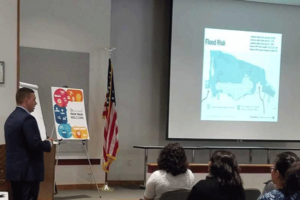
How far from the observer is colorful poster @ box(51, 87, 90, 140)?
220 inches

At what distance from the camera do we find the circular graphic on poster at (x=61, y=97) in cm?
567

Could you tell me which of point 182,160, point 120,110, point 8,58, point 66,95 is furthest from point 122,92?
point 182,160

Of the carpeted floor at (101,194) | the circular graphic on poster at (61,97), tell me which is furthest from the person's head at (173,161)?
the carpeted floor at (101,194)

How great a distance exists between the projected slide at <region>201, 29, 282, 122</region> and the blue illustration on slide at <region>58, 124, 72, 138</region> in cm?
259

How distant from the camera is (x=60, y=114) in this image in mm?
5625

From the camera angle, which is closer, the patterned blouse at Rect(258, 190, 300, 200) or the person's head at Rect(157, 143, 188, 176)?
the patterned blouse at Rect(258, 190, 300, 200)

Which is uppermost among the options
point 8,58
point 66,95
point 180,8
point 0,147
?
point 180,8

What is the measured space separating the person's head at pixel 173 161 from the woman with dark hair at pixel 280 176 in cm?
90

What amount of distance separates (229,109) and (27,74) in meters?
3.50

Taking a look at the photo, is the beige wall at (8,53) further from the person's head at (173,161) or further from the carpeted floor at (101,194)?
the carpeted floor at (101,194)

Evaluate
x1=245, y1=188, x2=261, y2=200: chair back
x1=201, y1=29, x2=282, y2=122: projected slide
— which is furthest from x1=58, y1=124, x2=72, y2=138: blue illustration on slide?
x1=245, y1=188, x2=261, y2=200: chair back

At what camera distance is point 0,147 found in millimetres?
3875

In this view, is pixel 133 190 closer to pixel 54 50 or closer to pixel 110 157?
pixel 110 157

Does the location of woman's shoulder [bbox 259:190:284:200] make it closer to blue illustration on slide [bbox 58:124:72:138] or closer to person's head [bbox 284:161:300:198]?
person's head [bbox 284:161:300:198]
